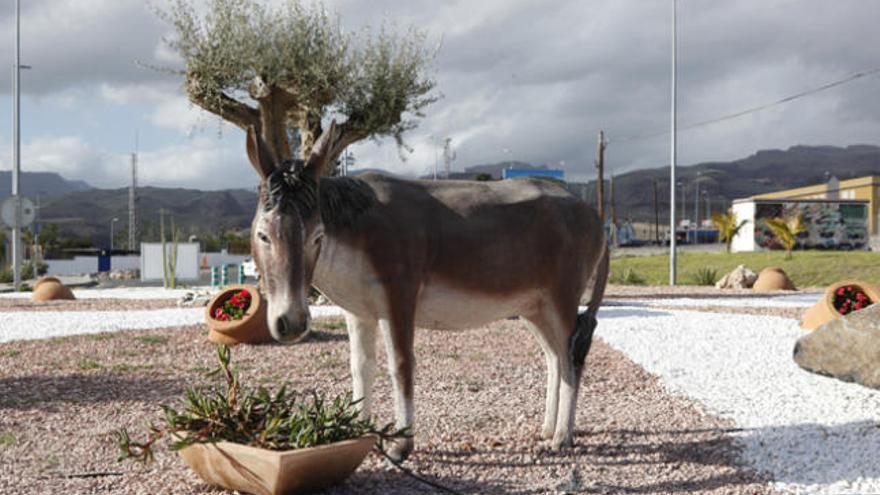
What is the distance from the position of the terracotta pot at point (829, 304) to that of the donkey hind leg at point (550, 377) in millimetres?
5734

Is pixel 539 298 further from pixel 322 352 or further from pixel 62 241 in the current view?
pixel 62 241

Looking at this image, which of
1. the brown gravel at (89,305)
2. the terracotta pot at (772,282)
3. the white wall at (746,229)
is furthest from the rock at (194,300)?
the white wall at (746,229)

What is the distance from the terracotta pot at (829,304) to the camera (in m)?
9.70

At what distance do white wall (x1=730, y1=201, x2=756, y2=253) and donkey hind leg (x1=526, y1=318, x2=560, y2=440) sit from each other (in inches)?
1581

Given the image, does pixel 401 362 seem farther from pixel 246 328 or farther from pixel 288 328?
pixel 246 328

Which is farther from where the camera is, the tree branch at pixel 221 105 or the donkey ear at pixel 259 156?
the tree branch at pixel 221 105

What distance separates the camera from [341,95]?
16094 millimetres

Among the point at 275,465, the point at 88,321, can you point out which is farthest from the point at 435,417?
the point at 88,321

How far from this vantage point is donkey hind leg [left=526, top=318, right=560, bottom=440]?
4.95 m

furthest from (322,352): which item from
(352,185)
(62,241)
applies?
(62,241)

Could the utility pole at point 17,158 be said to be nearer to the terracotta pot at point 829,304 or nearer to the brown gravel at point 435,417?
the brown gravel at point 435,417

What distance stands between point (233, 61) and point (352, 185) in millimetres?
11984

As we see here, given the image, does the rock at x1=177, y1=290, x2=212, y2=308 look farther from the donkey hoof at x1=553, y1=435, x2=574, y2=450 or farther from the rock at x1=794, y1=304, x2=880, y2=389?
the donkey hoof at x1=553, y1=435, x2=574, y2=450

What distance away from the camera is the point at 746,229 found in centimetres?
4316
